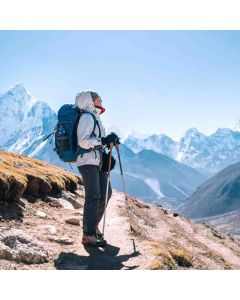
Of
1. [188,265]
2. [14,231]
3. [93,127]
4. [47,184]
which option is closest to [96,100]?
[93,127]

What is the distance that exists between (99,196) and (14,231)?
2.67m

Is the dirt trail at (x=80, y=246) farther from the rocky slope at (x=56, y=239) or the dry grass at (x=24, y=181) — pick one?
the dry grass at (x=24, y=181)

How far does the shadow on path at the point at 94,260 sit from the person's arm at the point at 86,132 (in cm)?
302

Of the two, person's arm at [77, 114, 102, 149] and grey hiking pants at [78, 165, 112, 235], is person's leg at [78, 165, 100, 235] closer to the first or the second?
grey hiking pants at [78, 165, 112, 235]

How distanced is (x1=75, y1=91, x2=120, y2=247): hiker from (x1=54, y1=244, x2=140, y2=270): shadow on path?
534 millimetres

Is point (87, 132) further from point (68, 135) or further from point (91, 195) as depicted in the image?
point (91, 195)

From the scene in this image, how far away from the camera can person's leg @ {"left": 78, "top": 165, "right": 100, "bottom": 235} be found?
42.1 ft

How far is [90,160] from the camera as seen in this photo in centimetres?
1282

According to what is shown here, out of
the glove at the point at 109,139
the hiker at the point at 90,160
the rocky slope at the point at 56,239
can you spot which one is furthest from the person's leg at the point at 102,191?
the glove at the point at 109,139

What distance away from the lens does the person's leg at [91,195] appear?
12836 millimetres

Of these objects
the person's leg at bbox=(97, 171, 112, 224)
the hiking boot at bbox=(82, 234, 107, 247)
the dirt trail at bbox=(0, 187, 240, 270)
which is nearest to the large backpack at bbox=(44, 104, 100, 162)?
the person's leg at bbox=(97, 171, 112, 224)
